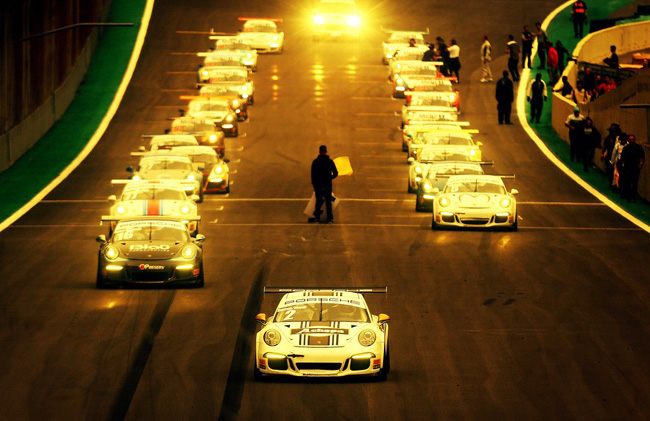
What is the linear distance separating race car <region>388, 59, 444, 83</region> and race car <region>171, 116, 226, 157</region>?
11.9m

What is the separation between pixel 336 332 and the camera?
15.0 meters

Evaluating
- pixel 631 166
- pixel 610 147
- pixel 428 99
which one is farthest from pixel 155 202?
pixel 428 99

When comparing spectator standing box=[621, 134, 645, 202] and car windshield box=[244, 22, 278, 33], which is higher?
car windshield box=[244, 22, 278, 33]

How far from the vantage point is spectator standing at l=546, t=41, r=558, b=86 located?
46.7 m

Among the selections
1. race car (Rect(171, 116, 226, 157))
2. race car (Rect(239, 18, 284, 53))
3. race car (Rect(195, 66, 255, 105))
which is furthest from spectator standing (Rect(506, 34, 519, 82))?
race car (Rect(171, 116, 226, 157))

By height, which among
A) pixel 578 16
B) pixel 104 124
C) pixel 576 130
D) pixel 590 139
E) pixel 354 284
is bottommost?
pixel 354 284

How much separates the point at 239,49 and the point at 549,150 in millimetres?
17470

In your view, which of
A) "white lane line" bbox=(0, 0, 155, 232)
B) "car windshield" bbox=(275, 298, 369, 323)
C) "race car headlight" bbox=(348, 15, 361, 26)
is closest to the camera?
"car windshield" bbox=(275, 298, 369, 323)

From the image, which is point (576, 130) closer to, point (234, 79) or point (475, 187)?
point (475, 187)

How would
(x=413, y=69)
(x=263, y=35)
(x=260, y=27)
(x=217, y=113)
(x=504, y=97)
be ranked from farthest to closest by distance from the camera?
(x=260, y=27)
(x=263, y=35)
(x=413, y=69)
(x=504, y=97)
(x=217, y=113)

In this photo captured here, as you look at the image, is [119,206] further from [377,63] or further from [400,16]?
[400,16]

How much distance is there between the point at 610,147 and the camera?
31969 mm

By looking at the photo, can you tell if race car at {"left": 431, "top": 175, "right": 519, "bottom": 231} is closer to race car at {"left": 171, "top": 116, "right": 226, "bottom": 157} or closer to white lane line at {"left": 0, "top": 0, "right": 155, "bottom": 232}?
white lane line at {"left": 0, "top": 0, "right": 155, "bottom": 232}

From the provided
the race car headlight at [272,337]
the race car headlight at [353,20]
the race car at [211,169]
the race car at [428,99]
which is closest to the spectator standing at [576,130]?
the race car at [428,99]
